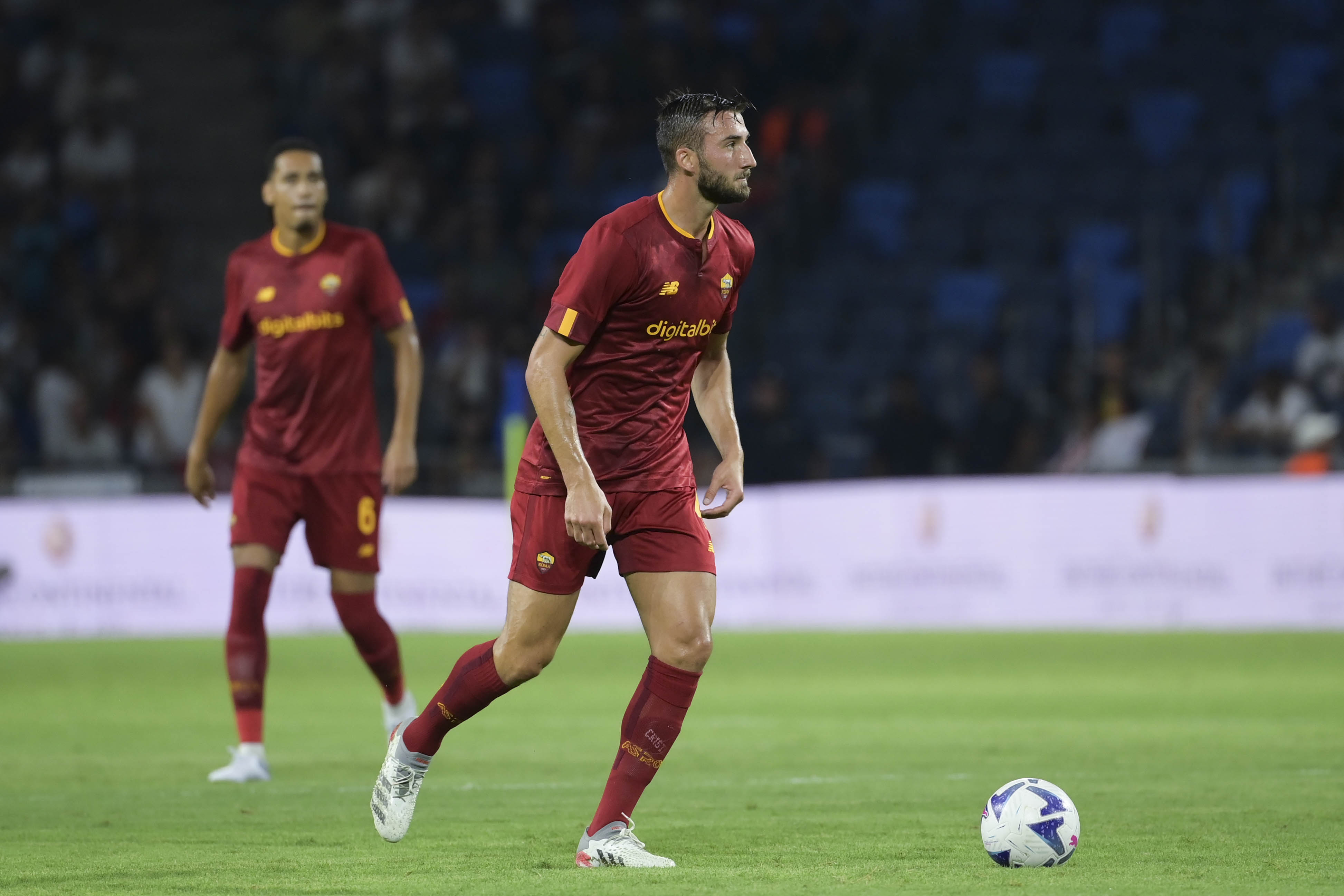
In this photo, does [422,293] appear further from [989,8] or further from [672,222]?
[672,222]

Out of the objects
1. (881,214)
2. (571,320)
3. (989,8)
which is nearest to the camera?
(571,320)

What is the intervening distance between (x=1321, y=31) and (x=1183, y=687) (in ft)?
46.3

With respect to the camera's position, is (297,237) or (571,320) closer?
(571,320)

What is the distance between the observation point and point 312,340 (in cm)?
836

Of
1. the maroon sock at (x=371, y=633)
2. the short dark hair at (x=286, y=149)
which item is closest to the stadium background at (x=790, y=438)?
the maroon sock at (x=371, y=633)

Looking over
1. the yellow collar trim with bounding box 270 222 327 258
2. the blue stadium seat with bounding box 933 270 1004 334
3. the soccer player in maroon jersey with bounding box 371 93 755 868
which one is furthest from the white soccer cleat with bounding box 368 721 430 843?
the blue stadium seat with bounding box 933 270 1004 334

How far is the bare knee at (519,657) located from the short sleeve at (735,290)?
1169mm

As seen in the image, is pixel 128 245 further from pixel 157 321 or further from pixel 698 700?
pixel 698 700

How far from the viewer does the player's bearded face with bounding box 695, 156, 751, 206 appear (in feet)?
19.0

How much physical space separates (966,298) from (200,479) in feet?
46.3

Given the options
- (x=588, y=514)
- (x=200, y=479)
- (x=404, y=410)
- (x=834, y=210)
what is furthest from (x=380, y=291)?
(x=834, y=210)

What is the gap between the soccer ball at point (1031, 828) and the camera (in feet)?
17.8

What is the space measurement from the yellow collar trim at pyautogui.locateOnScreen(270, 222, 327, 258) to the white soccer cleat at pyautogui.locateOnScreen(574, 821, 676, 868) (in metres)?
3.81

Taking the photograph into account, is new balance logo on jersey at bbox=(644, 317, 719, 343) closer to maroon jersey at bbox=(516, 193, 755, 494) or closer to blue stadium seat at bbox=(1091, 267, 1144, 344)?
maroon jersey at bbox=(516, 193, 755, 494)
